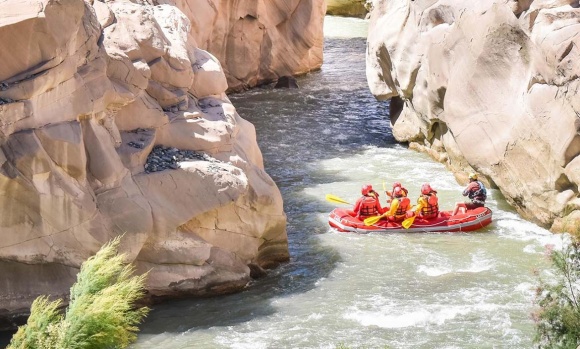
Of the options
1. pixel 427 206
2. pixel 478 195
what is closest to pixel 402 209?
pixel 427 206

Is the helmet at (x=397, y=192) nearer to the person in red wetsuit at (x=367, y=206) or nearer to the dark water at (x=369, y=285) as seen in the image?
the person in red wetsuit at (x=367, y=206)

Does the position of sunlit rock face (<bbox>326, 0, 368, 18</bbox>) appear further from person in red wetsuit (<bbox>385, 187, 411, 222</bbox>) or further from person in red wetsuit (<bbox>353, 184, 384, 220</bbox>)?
person in red wetsuit (<bbox>385, 187, 411, 222</bbox>)

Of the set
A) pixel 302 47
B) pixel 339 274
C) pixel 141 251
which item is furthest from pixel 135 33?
pixel 302 47

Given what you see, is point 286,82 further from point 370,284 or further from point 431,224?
point 370,284

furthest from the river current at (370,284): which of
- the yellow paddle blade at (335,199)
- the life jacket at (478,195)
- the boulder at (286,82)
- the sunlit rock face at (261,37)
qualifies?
the boulder at (286,82)

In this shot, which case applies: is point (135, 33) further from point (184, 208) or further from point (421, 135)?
point (421, 135)

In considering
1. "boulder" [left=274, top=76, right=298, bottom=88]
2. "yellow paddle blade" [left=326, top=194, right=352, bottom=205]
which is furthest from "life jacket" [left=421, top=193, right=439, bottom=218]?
"boulder" [left=274, top=76, right=298, bottom=88]

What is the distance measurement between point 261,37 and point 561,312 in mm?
26695

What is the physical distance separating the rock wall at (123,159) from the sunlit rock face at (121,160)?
0.02 metres

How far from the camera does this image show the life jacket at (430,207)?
1955cm

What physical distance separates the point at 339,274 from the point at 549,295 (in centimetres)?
721

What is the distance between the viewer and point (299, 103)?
32.7 m

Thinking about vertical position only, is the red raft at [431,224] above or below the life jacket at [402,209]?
below

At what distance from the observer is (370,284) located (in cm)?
1655
